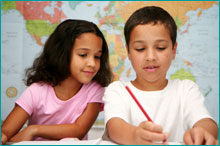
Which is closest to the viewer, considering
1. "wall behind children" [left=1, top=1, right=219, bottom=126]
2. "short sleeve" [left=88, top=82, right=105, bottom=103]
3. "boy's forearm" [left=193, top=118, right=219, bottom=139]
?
"boy's forearm" [left=193, top=118, right=219, bottom=139]

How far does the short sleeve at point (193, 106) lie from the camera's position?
0.77m

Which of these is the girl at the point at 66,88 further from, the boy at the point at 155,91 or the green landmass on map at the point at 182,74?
the green landmass on map at the point at 182,74

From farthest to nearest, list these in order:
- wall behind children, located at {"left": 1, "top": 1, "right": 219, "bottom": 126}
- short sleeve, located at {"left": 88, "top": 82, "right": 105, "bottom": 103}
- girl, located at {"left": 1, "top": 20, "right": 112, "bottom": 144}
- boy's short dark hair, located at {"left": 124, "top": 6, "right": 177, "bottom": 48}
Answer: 1. wall behind children, located at {"left": 1, "top": 1, "right": 219, "bottom": 126}
2. short sleeve, located at {"left": 88, "top": 82, "right": 105, "bottom": 103}
3. girl, located at {"left": 1, "top": 20, "right": 112, "bottom": 144}
4. boy's short dark hair, located at {"left": 124, "top": 6, "right": 177, "bottom": 48}

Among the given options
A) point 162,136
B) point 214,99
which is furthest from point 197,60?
point 162,136

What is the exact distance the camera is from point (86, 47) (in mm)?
1055

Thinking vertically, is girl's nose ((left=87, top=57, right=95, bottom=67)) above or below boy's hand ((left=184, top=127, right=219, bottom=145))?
above

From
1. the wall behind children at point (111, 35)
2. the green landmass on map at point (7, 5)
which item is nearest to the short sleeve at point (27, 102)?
the wall behind children at point (111, 35)

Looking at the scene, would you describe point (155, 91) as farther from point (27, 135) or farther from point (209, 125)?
point (27, 135)

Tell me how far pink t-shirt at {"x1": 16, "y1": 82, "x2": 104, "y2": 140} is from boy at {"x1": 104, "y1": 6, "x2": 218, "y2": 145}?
0.92 feet

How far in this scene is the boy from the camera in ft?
2.57

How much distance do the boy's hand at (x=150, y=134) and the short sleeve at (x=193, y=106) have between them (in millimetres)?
254

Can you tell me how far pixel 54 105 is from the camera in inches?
44.3

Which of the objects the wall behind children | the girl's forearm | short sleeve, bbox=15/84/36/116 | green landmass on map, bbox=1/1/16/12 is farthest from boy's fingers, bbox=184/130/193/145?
green landmass on map, bbox=1/1/16/12

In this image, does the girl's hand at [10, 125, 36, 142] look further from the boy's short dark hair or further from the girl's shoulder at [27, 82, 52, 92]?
the boy's short dark hair
